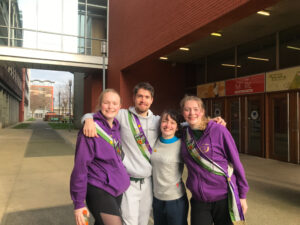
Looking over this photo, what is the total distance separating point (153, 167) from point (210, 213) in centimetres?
63

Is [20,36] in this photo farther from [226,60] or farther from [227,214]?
[227,214]

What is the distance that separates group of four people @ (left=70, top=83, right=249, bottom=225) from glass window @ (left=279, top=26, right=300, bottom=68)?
7705 millimetres

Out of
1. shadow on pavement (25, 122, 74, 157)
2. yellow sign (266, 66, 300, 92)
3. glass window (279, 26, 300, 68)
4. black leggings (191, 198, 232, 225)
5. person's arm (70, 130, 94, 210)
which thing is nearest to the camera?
person's arm (70, 130, 94, 210)

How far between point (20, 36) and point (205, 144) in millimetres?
16683

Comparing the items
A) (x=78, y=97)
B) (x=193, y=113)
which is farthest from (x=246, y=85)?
(x=78, y=97)

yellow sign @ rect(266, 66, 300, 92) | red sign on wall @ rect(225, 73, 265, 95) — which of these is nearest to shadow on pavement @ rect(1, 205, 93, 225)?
yellow sign @ rect(266, 66, 300, 92)

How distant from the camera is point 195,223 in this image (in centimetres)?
224

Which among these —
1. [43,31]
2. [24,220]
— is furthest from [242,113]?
[43,31]

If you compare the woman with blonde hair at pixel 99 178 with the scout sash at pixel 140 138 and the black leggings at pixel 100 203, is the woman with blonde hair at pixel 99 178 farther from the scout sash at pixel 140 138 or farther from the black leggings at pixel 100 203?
the scout sash at pixel 140 138

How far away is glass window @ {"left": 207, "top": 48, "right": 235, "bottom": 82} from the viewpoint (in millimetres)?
11438

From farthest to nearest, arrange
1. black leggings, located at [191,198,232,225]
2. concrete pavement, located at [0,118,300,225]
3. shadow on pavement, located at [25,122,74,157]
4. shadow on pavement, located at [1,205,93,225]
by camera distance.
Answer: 1. shadow on pavement, located at [25,122,74,157]
2. concrete pavement, located at [0,118,300,225]
3. shadow on pavement, located at [1,205,93,225]
4. black leggings, located at [191,198,232,225]

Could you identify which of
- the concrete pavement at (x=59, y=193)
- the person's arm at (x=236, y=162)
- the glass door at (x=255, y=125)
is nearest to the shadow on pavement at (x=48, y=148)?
the concrete pavement at (x=59, y=193)

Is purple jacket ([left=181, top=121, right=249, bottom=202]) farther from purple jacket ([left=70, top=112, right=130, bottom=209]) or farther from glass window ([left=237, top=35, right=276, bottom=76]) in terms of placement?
glass window ([left=237, top=35, right=276, bottom=76])

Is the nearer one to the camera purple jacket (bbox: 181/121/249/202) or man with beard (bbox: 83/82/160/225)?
purple jacket (bbox: 181/121/249/202)
